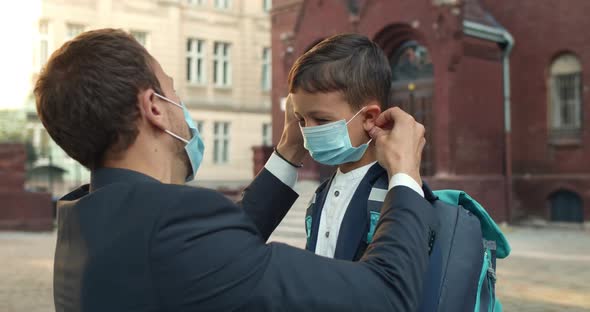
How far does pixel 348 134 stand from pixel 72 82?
100cm

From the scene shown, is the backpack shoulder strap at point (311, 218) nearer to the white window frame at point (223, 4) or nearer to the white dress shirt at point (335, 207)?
the white dress shirt at point (335, 207)

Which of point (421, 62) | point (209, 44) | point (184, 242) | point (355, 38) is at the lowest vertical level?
point (184, 242)

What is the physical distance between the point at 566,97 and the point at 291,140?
13766 millimetres

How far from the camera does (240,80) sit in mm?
35750

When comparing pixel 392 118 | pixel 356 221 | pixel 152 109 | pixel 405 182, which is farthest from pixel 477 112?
pixel 152 109

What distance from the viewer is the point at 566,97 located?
14.7 m

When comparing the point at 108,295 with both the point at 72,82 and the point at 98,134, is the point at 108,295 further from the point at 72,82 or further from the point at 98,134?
the point at 72,82

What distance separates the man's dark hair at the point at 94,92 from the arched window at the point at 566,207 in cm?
1432

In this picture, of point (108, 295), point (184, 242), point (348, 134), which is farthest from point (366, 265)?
point (348, 134)

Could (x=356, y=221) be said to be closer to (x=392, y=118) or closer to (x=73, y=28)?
(x=392, y=118)

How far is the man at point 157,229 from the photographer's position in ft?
4.16

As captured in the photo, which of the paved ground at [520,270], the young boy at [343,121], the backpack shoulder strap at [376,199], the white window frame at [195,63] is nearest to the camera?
the backpack shoulder strap at [376,199]

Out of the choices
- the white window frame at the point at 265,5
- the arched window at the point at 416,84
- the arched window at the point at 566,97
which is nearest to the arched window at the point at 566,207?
the arched window at the point at 566,97

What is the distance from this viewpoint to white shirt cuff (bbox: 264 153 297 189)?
221 centimetres
